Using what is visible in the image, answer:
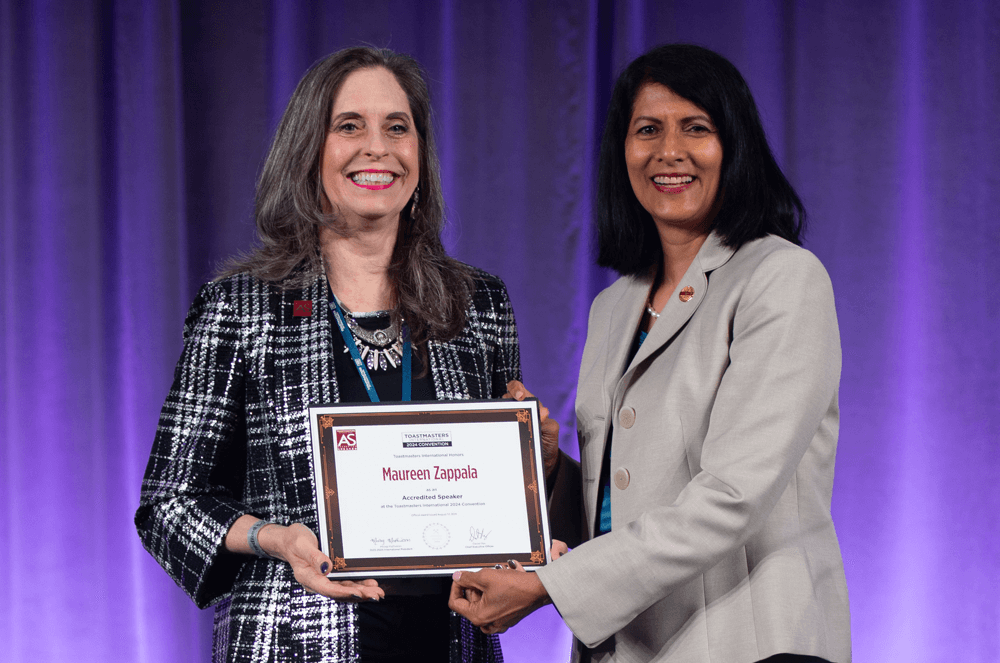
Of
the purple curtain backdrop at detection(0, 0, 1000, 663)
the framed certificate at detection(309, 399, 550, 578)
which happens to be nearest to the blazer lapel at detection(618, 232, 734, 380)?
the framed certificate at detection(309, 399, 550, 578)

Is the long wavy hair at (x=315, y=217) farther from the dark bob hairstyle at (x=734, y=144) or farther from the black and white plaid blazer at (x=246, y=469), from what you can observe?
the dark bob hairstyle at (x=734, y=144)

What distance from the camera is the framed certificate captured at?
157cm

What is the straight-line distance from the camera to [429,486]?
1615 millimetres

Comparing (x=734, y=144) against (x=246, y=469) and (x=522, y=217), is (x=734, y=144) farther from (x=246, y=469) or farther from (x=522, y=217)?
(x=522, y=217)

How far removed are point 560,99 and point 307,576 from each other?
7.80 feet

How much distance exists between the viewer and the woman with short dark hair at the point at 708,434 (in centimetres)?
148

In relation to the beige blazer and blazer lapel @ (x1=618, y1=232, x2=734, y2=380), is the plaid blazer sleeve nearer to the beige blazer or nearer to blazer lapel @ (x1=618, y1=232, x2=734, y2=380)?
the beige blazer

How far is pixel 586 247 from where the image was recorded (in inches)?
136

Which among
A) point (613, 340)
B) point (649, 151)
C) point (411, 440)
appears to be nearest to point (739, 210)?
point (649, 151)

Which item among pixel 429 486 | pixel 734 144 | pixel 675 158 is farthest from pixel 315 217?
pixel 734 144

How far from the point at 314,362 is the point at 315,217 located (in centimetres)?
34

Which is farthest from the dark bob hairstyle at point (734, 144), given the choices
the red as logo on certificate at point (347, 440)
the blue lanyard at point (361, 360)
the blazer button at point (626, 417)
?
the red as logo on certificate at point (347, 440)
